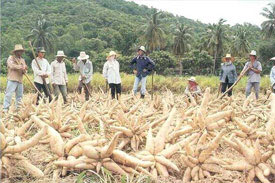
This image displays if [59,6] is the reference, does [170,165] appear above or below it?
below

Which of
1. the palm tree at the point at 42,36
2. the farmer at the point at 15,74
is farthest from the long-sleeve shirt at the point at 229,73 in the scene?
the palm tree at the point at 42,36

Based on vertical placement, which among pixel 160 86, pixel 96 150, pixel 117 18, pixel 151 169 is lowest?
pixel 160 86

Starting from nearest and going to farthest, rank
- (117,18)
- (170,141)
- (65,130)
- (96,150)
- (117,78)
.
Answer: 1. (96,150)
2. (170,141)
3. (65,130)
4. (117,78)
5. (117,18)

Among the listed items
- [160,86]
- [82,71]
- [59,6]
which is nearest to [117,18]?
[59,6]

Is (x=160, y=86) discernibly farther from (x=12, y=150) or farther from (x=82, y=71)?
(x=12, y=150)

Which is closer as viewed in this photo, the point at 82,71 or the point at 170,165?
the point at 170,165

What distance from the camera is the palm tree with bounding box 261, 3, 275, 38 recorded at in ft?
145

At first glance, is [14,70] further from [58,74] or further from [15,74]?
[58,74]

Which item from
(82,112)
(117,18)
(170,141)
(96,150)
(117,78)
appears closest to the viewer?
(96,150)

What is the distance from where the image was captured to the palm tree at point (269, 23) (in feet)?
145

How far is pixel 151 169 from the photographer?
2184 mm

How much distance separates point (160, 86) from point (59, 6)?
6529 centimetres

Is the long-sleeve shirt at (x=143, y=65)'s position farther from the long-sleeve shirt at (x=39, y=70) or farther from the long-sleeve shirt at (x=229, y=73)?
the long-sleeve shirt at (x=39, y=70)

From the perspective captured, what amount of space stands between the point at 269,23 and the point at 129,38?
77.2ft
